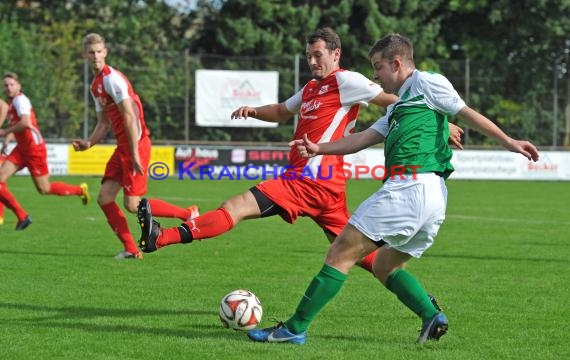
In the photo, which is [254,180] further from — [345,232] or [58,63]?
[345,232]

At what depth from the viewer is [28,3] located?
42719mm

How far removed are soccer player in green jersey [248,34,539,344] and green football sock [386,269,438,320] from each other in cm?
5

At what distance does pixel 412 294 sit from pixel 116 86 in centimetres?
477

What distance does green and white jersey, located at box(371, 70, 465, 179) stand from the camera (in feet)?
19.1

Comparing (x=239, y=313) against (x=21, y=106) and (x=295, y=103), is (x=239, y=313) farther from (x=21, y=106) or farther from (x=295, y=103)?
(x=21, y=106)

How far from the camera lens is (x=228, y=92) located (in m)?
33.6

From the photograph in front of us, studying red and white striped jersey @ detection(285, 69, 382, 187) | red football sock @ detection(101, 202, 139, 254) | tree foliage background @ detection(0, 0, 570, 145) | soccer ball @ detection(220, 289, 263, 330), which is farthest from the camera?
tree foliage background @ detection(0, 0, 570, 145)

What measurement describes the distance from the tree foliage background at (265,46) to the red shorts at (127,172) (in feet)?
70.0

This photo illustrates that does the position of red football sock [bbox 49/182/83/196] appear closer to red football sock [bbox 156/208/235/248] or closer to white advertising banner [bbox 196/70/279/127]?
red football sock [bbox 156/208/235/248]

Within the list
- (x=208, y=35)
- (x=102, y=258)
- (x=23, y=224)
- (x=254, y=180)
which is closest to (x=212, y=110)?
(x=254, y=180)

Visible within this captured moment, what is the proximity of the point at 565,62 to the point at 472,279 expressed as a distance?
32574 millimetres

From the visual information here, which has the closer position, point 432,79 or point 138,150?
→ point 432,79

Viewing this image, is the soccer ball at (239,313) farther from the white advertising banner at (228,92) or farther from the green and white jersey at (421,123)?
the white advertising banner at (228,92)

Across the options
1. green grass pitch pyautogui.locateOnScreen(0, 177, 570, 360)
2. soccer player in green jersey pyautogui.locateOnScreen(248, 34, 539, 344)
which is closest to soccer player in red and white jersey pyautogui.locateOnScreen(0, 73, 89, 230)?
green grass pitch pyautogui.locateOnScreen(0, 177, 570, 360)
